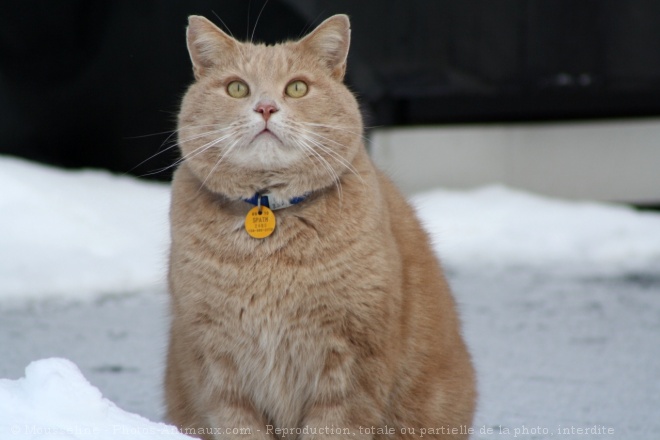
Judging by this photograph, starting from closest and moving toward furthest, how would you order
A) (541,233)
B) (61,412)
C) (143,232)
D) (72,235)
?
(61,412)
(72,235)
(143,232)
(541,233)

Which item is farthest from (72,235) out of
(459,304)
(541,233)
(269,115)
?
(269,115)

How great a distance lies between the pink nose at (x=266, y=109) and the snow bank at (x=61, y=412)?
0.63m

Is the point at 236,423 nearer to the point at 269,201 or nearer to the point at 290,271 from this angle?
the point at 290,271

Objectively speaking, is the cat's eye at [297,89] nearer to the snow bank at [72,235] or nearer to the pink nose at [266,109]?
the pink nose at [266,109]

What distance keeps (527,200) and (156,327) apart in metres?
2.40

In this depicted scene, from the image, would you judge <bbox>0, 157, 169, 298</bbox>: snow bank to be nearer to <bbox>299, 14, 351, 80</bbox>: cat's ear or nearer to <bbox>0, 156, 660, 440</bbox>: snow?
<bbox>0, 156, 660, 440</bbox>: snow

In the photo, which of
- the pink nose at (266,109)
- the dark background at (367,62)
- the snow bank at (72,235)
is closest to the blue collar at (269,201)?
the pink nose at (266,109)

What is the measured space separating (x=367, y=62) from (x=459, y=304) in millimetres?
2546


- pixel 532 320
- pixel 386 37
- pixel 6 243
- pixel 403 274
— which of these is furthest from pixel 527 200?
pixel 403 274

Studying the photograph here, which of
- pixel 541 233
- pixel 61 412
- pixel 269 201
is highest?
pixel 269 201

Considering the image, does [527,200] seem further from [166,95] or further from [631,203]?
[166,95]

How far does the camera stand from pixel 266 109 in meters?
1.88

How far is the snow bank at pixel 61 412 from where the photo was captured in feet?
5.01

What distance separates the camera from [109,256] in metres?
3.97
